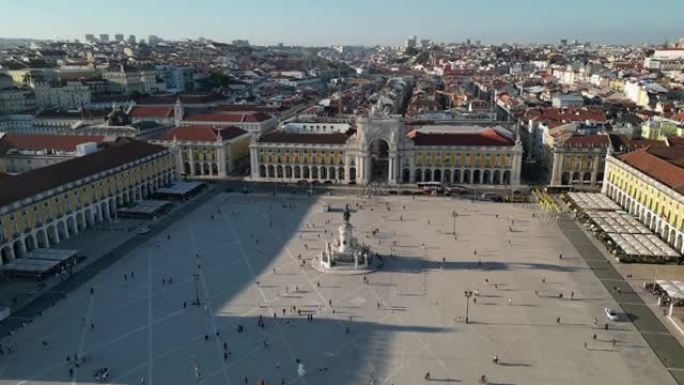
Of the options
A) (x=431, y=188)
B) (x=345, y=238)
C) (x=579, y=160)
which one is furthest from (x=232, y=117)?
(x=345, y=238)

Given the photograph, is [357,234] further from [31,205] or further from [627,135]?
[627,135]

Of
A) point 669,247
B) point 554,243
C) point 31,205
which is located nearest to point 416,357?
point 554,243

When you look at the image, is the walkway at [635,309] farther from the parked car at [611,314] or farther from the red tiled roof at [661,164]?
the red tiled roof at [661,164]

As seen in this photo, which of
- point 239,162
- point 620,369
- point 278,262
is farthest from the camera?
point 239,162

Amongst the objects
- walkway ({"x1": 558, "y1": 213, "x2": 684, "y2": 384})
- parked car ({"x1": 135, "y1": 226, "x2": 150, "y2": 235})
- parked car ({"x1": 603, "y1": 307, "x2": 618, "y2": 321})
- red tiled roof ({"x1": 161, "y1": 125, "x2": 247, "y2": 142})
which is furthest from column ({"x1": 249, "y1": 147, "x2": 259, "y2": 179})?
parked car ({"x1": 603, "y1": 307, "x2": 618, "y2": 321})

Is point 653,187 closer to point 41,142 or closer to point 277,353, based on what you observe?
point 277,353

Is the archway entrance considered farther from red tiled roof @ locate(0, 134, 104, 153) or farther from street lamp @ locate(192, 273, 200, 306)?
red tiled roof @ locate(0, 134, 104, 153)
